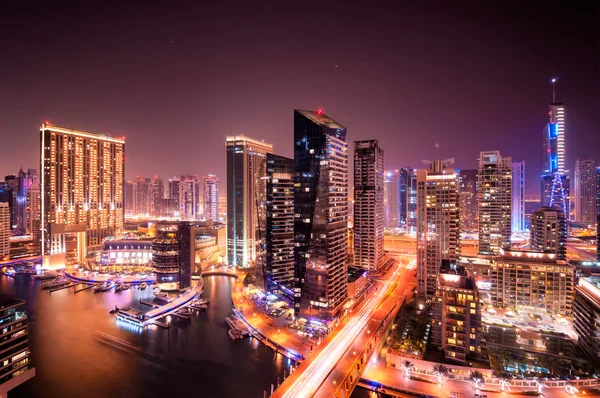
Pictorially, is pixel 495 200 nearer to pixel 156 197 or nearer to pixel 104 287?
pixel 104 287

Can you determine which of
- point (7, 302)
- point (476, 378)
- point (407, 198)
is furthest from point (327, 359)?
point (407, 198)

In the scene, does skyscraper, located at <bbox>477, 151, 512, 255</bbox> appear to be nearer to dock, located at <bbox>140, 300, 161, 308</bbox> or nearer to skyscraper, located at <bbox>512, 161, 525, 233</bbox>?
skyscraper, located at <bbox>512, 161, 525, 233</bbox>

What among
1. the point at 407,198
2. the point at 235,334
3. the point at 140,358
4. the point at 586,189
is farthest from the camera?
the point at 407,198

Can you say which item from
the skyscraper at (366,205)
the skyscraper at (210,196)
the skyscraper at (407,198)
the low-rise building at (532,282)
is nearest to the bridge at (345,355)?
the low-rise building at (532,282)

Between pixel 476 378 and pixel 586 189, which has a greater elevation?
pixel 586 189

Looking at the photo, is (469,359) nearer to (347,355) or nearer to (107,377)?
(347,355)
